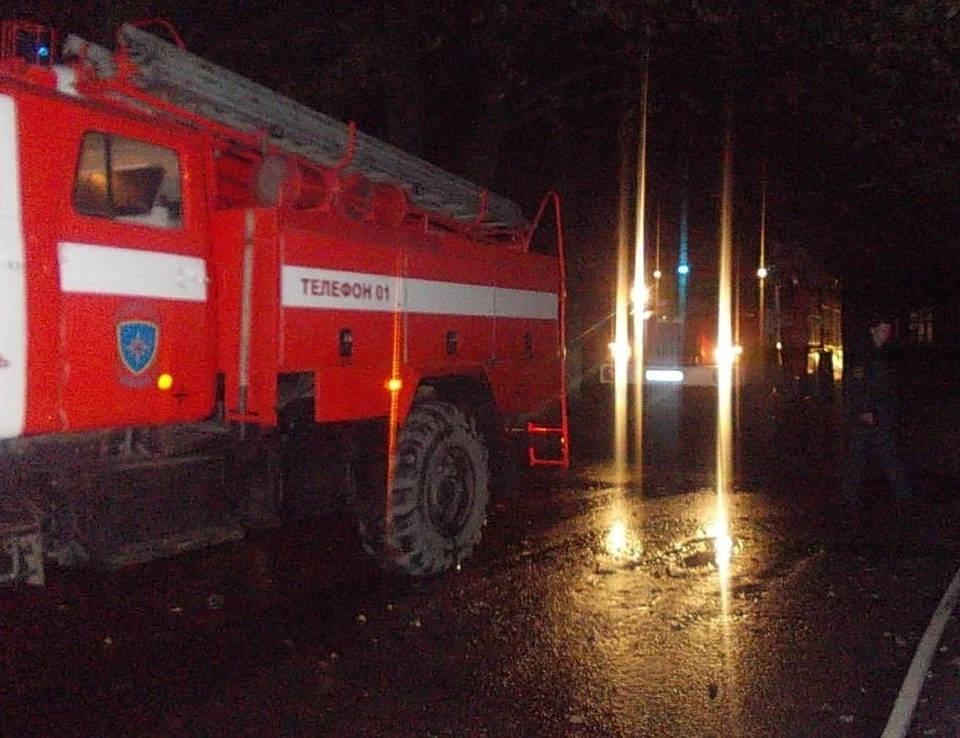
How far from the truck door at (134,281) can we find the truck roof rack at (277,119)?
26 centimetres

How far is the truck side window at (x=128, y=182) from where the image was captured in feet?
17.3

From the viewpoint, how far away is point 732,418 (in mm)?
16078

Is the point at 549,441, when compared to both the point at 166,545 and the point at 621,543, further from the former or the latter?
the point at 166,545

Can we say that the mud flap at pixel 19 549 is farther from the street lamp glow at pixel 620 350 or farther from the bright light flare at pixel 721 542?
the street lamp glow at pixel 620 350

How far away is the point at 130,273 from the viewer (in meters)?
5.36

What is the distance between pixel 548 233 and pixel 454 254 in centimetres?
917

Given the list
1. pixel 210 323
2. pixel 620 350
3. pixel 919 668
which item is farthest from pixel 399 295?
pixel 620 350

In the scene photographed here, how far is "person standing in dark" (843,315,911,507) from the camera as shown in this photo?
9.70 metres

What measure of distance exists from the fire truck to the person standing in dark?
3.70 m

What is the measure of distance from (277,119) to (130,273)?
5.06ft

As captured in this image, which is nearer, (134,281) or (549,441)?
(134,281)

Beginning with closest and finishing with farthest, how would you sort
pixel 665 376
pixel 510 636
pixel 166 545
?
pixel 166 545 → pixel 510 636 → pixel 665 376

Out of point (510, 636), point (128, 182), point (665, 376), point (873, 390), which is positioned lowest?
point (510, 636)

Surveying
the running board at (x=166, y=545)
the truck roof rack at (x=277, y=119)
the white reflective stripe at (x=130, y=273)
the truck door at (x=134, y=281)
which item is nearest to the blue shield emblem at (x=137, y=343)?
the truck door at (x=134, y=281)
